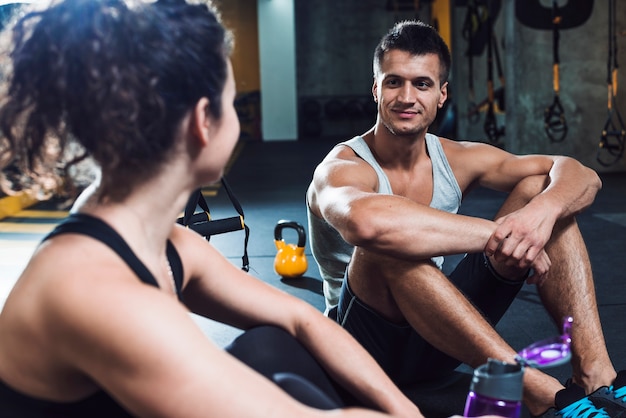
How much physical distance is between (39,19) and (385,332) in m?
1.26

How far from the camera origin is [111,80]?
3.17 feet

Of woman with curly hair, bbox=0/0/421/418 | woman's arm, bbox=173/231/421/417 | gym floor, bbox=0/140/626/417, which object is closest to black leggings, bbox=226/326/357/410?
woman's arm, bbox=173/231/421/417

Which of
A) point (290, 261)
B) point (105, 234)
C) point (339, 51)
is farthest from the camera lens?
point (339, 51)

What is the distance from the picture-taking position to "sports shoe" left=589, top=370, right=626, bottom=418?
1.79 metres

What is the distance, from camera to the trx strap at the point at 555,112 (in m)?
7.25

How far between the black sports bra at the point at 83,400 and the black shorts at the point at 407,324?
1.04 metres

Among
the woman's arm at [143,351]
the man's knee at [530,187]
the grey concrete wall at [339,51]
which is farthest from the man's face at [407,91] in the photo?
the grey concrete wall at [339,51]

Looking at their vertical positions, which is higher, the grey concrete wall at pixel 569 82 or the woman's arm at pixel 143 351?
the woman's arm at pixel 143 351

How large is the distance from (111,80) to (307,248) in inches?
146

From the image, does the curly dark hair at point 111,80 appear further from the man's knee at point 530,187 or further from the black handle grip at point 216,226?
the black handle grip at point 216,226

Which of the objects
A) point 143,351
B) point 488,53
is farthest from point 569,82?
point 143,351

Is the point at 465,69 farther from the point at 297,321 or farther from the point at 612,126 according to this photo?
the point at 297,321

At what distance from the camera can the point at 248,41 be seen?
53.7ft

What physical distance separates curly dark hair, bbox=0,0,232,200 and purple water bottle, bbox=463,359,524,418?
49 cm
